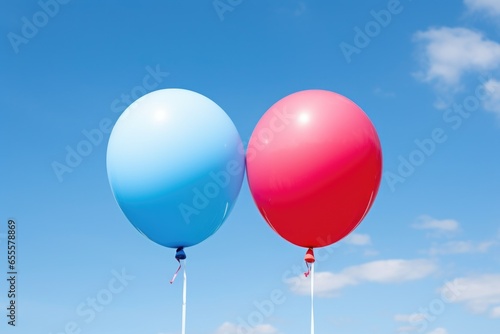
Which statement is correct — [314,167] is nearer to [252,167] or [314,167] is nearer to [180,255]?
[252,167]

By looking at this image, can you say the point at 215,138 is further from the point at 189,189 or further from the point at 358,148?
the point at 358,148

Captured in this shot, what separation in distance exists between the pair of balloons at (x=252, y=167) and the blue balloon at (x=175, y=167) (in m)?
0.01

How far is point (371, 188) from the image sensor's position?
696 centimetres

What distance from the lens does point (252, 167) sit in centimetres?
704

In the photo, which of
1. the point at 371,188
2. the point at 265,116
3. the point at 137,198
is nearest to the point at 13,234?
the point at 137,198

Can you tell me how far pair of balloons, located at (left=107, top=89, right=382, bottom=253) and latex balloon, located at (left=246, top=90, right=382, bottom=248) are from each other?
0.01m

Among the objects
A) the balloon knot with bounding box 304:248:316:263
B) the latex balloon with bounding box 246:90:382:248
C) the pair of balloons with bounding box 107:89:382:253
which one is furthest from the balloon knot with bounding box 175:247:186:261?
the balloon knot with bounding box 304:248:316:263

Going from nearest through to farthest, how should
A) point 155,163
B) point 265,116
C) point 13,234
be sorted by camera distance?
point 155,163 → point 265,116 → point 13,234

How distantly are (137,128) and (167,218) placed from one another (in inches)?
39.2

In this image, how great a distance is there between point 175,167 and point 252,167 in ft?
2.81

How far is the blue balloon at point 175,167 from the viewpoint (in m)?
6.71

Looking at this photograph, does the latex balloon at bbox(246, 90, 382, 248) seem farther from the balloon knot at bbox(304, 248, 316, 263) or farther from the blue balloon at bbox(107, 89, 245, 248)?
the blue balloon at bbox(107, 89, 245, 248)

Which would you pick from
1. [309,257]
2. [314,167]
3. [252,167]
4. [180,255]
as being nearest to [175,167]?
[252,167]

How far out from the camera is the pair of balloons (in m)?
6.68
